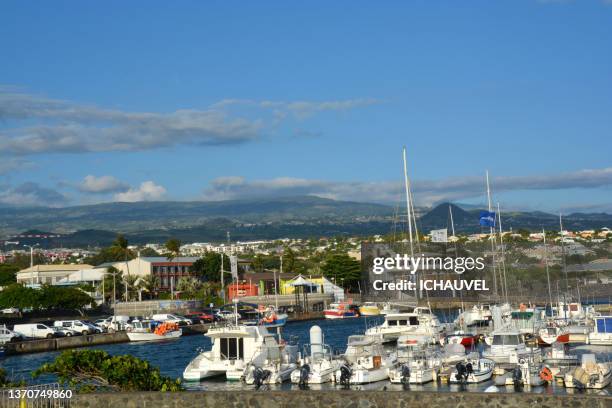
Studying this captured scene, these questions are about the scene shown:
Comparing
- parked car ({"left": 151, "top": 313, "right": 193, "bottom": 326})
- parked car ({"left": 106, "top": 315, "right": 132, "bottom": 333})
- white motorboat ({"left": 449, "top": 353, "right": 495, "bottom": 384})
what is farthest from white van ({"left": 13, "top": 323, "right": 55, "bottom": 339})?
white motorboat ({"left": 449, "top": 353, "right": 495, "bottom": 384})

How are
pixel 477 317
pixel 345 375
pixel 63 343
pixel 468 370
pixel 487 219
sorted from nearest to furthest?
pixel 345 375, pixel 468 370, pixel 487 219, pixel 477 317, pixel 63 343

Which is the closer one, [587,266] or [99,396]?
[99,396]

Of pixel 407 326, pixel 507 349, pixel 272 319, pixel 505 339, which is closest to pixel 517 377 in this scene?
pixel 507 349

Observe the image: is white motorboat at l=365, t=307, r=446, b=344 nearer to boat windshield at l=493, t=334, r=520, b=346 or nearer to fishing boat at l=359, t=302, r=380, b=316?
boat windshield at l=493, t=334, r=520, b=346

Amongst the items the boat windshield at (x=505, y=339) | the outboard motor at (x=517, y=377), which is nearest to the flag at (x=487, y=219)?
the boat windshield at (x=505, y=339)

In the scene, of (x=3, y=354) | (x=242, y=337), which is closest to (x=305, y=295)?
(x=3, y=354)

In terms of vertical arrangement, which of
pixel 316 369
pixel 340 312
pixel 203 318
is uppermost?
pixel 316 369

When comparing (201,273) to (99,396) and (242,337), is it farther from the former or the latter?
(99,396)

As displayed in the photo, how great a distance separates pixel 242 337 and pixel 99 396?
73.6ft

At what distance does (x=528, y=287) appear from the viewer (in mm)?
107062

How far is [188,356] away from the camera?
68938mm

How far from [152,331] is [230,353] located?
41557 millimetres

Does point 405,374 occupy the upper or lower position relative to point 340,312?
upper

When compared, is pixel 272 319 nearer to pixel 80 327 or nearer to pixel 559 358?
pixel 80 327
